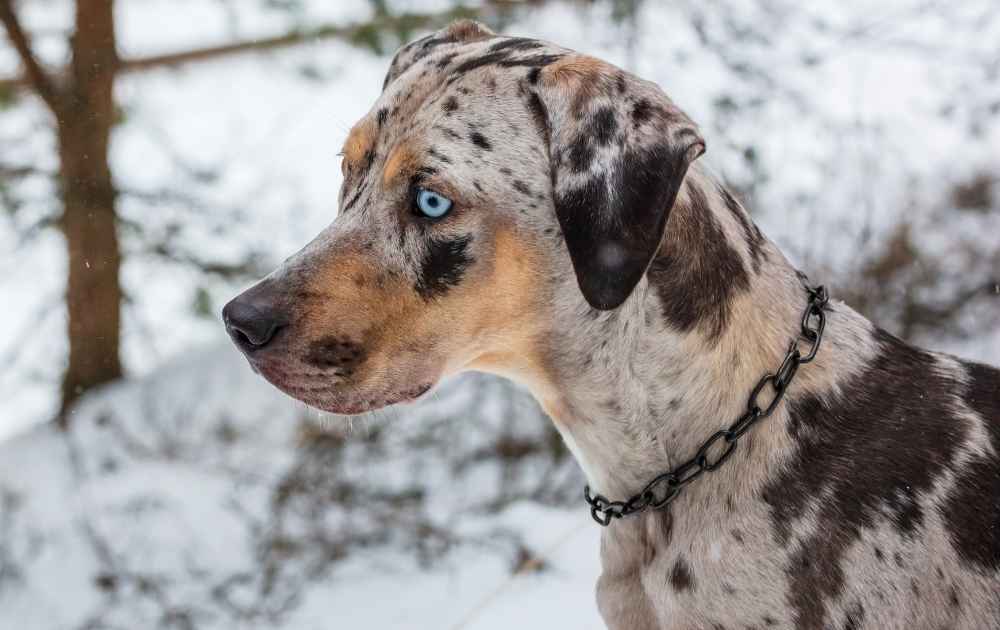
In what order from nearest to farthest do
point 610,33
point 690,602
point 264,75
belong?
point 690,602, point 264,75, point 610,33

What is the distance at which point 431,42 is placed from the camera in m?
2.51

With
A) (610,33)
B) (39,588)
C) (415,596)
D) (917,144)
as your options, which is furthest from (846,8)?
(39,588)

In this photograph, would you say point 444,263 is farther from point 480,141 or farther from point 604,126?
point 604,126

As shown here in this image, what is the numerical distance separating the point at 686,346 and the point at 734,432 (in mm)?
199

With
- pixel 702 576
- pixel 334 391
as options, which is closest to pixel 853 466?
pixel 702 576

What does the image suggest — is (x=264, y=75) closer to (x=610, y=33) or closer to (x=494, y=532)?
(x=610, y=33)

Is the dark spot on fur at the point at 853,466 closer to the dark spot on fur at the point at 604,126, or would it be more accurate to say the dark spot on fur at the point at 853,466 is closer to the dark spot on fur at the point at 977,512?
the dark spot on fur at the point at 977,512

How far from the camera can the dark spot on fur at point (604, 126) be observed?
193 centimetres

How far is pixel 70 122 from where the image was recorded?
3701 mm

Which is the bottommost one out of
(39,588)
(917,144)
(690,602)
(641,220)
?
(39,588)

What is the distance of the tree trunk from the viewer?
12.1 feet

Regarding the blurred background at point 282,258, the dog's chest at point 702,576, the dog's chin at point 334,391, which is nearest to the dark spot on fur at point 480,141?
the dog's chin at point 334,391

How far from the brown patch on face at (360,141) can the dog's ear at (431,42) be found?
252mm

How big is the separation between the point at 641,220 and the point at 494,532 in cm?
282
